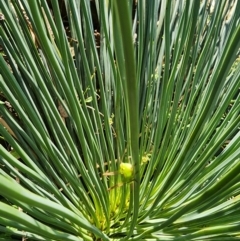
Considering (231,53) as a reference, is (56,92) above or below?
above

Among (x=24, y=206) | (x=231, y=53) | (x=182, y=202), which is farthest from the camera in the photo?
(x=182, y=202)

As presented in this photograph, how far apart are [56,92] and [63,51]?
0.21 metres

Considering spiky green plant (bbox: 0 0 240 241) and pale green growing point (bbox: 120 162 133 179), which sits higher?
spiky green plant (bbox: 0 0 240 241)

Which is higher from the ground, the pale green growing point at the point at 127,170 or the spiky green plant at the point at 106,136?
the spiky green plant at the point at 106,136

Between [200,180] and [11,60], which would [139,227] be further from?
[11,60]

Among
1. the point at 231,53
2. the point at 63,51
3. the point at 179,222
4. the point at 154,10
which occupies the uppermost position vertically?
the point at 154,10

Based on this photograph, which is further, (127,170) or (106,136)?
(106,136)

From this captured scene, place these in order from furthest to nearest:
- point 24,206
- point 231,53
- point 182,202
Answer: point 182,202
point 24,206
point 231,53

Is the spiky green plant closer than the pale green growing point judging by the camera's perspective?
No

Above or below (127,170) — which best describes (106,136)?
above

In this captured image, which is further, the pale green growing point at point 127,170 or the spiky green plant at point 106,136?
the spiky green plant at point 106,136

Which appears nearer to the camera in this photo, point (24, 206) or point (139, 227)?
point (24, 206)

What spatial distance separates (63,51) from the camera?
62 centimetres

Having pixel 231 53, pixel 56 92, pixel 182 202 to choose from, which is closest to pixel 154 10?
pixel 56 92
